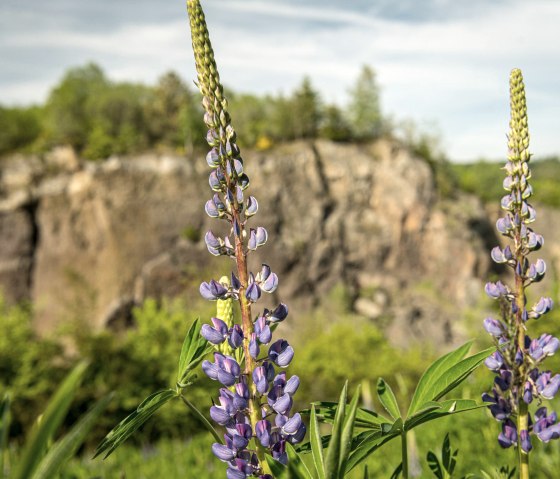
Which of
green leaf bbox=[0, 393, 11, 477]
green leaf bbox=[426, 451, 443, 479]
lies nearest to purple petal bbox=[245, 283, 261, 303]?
green leaf bbox=[0, 393, 11, 477]

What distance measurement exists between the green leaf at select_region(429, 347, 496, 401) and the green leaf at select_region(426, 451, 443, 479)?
225 millimetres

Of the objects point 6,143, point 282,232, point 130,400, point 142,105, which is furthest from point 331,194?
point 130,400

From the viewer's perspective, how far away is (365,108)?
23.5 metres

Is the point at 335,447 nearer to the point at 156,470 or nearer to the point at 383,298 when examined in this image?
the point at 156,470

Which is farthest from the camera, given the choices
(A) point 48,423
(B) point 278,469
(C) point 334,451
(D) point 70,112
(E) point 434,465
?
(D) point 70,112

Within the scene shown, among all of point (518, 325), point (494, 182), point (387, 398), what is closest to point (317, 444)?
point (387, 398)

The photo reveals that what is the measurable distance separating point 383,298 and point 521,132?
19645 mm

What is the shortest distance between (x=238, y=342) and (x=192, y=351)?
0.21 m

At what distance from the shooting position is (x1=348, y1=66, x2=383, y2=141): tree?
2347 cm

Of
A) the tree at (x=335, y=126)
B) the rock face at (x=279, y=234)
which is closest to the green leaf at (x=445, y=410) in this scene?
the rock face at (x=279, y=234)

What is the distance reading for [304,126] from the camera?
2286 centimetres

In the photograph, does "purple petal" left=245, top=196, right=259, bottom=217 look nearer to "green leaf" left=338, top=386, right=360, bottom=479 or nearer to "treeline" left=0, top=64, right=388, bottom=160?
"green leaf" left=338, top=386, right=360, bottom=479

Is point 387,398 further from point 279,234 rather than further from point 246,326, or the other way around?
point 279,234

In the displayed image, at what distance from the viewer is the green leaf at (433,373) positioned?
51.0 inches
